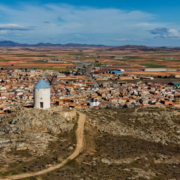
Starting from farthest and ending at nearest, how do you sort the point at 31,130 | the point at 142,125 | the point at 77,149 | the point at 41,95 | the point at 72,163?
1. the point at 142,125
2. the point at 41,95
3. the point at 31,130
4. the point at 77,149
5. the point at 72,163

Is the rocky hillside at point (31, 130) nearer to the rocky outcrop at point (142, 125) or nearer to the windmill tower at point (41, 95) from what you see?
the windmill tower at point (41, 95)

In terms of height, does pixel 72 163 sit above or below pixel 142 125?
above

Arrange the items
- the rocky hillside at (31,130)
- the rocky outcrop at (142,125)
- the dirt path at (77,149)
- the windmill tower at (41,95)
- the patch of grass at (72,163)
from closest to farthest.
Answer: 1. the dirt path at (77,149)
2. the patch of grass at (72,163)
3. the rocky hillside at (31,130)
4. the windmill tower at (41,95)
5. the rocky outcrop at (142,125)

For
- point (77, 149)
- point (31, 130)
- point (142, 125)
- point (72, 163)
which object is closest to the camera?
point (72, 163)

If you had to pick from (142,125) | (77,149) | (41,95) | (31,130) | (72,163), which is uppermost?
(41,95)

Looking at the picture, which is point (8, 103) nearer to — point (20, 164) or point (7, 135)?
point (7, 135)

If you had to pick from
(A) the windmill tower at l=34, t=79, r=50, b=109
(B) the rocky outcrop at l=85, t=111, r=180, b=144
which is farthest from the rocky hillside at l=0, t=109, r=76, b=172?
(B) the rocky outcrop at l=85, t=111, r=180, b=144

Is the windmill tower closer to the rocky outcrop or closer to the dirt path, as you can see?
the dirt path

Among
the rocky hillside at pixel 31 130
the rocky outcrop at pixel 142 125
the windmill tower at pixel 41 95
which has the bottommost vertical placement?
the rocky outcrop at pixel 142 125

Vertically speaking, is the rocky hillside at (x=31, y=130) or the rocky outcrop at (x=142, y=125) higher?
the rocky hillside at (x=31, y=130)

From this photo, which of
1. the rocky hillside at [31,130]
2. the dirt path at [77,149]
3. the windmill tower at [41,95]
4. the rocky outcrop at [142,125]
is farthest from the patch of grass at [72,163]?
the windmill tower at [41,95]

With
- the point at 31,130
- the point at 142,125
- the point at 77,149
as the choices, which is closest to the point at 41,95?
the point at 31,130

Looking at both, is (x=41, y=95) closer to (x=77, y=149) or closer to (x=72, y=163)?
(x=77, y=149)
